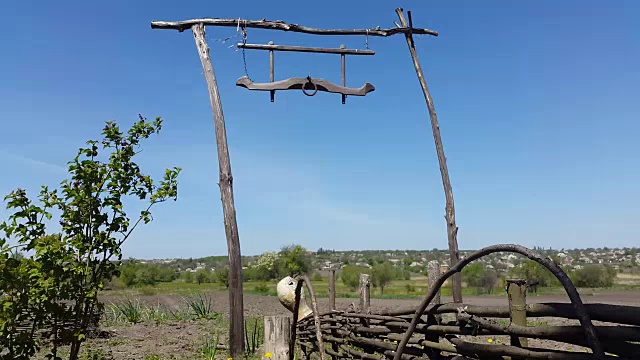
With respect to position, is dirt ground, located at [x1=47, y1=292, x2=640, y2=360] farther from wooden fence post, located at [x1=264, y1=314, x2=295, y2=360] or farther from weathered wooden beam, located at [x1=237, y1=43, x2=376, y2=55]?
weathered wooden beam, located at [x1=237, y1=43, x2=376, y2=55]

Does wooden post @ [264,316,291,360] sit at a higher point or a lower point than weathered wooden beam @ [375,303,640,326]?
lower

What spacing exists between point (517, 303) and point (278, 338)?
1266 mm

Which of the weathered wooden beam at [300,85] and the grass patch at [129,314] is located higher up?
the weathered wooden beam at [300,85]

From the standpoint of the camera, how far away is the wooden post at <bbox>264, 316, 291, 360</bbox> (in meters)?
2.81

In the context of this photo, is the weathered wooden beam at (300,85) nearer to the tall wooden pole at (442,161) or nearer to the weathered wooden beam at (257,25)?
the weathered wooden beam at (257,25)

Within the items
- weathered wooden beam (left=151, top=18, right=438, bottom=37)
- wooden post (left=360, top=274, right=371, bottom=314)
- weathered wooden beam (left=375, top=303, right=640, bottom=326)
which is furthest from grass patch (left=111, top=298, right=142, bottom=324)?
weathered wooden beam (left=375, top=303, right=640, bottom=326)

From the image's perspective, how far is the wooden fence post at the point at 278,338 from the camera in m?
2.81

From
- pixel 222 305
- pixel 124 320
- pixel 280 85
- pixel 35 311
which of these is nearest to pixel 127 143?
pixel 35 311

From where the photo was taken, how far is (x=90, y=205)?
4.84 m

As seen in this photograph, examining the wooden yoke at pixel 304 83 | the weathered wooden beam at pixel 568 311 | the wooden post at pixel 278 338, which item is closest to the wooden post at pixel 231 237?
the wooden yoke at pixel 304 83

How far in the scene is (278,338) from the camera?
9.29ft

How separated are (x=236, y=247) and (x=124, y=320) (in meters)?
5.49

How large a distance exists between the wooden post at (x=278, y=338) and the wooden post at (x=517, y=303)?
1.14m

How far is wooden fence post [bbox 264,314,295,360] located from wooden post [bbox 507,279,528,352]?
114cm
